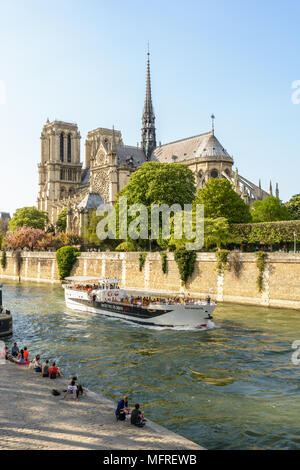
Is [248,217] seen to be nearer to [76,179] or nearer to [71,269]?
[71,269]

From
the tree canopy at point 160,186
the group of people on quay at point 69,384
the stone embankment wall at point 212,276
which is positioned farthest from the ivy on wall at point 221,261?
the group of people on quay at point 69,384

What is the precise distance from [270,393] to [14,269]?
63.5 m

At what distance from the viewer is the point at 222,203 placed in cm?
5072

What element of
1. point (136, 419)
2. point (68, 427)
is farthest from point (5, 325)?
point (136, 419)

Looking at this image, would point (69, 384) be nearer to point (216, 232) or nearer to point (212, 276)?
point (212, 276)

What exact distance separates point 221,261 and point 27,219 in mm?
63907

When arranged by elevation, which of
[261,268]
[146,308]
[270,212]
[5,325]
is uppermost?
[270,212]

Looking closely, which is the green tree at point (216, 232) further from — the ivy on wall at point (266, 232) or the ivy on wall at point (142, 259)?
the ivy on wall at point (142, 259)

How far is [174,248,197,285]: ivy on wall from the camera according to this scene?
44000mm

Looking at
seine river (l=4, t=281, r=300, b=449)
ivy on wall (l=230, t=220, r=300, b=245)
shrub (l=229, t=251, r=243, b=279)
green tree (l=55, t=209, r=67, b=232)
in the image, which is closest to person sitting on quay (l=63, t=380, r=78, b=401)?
seine river (l=4, t=281, r=300, b=449)

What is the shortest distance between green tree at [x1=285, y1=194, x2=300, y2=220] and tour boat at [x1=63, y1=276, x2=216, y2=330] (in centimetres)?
3443

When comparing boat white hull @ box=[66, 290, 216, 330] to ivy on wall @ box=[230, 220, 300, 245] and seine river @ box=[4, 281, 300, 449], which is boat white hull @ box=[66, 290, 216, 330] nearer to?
seine river @ box=[4, 281, 300, 449]

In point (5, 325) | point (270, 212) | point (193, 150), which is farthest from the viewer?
point (193, 150)

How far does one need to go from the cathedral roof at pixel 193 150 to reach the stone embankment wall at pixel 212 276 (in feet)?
96.8
